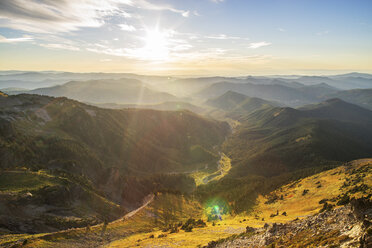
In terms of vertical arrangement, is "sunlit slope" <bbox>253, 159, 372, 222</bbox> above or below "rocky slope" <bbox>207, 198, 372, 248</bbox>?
below

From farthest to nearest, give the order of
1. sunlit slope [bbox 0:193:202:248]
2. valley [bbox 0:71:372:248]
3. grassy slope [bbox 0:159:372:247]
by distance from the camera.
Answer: grassy slope [bbox 0:159:372:247]
valley [bbox 0:71:372:248]
sunlit slope [bbox 0:193:202:248]

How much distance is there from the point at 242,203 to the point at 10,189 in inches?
2494

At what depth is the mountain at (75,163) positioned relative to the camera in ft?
145

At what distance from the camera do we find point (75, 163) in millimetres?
84375

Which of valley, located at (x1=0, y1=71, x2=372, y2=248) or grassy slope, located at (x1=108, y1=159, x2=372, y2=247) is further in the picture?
grassy slope, located at (x1=108, y1=159, x2=372, y2=247)

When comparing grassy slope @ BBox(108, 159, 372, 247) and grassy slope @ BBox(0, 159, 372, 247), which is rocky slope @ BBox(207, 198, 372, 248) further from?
grassy slope @ BBox(0, 159, 372, 247)

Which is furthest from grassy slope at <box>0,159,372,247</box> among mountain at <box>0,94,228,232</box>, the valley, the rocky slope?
the rocky slope

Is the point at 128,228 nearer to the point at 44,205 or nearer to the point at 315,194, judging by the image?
the point at 44,205

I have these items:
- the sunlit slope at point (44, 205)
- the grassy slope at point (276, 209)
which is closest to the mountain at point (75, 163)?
the sunlit slope at point (44, 205)

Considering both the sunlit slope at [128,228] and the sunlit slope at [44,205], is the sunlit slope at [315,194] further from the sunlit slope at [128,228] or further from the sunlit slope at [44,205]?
the sunlit slope at [44,205]

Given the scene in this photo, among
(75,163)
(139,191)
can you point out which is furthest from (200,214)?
(75,163)

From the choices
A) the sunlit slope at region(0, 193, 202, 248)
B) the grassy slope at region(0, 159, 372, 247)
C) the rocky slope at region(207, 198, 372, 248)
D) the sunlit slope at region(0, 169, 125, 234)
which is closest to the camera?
the rocky slope at region(207, 198, 372, 248)

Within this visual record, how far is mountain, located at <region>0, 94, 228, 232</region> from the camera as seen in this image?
44272mm

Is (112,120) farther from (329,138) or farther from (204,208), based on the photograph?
(329,138)
